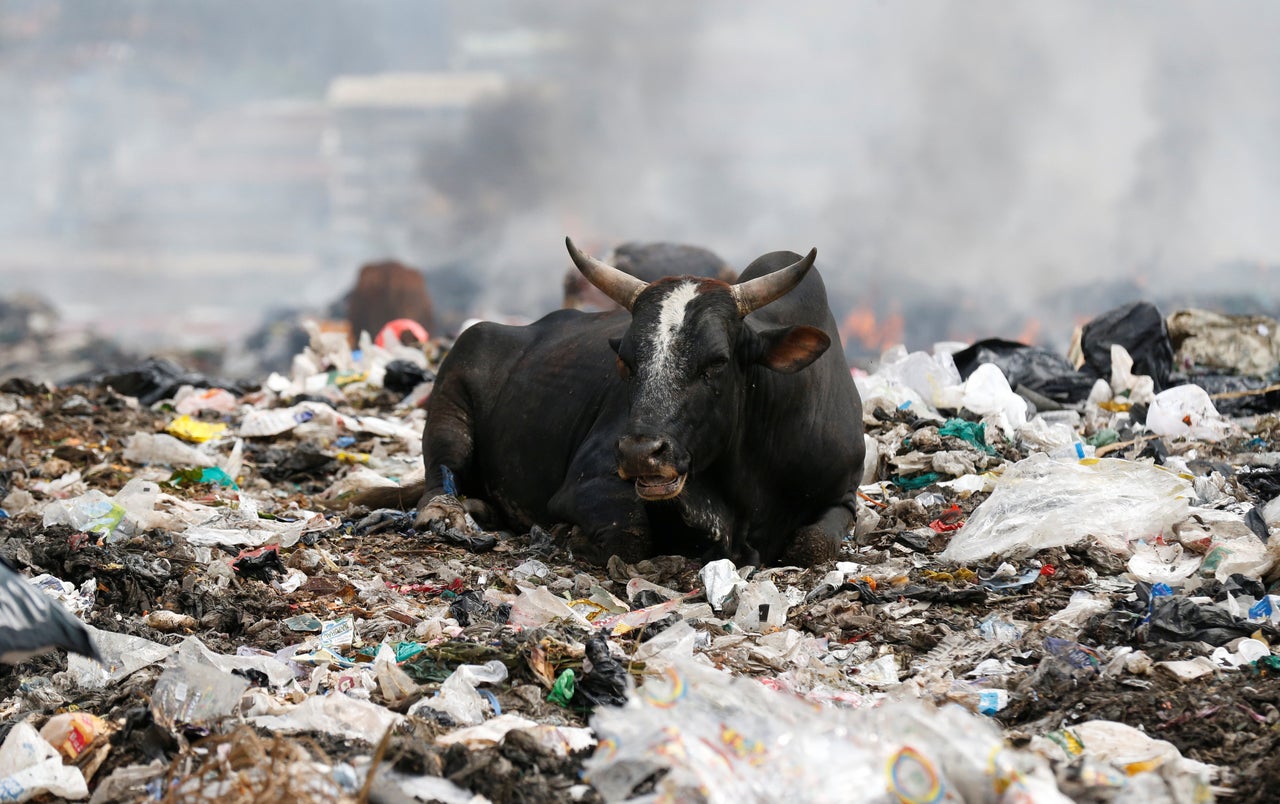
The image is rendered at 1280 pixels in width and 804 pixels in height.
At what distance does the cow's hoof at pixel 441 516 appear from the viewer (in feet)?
18.6

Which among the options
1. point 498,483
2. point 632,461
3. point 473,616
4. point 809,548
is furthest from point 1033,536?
point 498,483

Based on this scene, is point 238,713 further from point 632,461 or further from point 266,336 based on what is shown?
point 266,336

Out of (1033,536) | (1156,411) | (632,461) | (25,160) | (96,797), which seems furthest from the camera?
(25,160)

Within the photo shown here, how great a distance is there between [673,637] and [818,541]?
147 cm

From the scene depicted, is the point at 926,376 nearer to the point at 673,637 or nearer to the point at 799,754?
the point at 673,637

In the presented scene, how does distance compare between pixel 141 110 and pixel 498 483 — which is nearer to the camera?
pixel 498 483

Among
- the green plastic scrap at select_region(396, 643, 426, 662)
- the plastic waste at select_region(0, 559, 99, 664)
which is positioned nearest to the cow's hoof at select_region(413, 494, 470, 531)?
Result: the green plastic scrap at select_region(396, 643, 426, 662)

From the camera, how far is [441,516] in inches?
225

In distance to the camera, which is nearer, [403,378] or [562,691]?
[562,691]

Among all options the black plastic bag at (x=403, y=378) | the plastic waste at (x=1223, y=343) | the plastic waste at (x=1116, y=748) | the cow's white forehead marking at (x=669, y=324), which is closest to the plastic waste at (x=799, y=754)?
the plastic waste at (x=1116, y=748)

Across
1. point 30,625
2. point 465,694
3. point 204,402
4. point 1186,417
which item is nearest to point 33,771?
point 30,625

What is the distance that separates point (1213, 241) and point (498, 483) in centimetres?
1560

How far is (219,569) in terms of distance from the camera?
4586 millimetres

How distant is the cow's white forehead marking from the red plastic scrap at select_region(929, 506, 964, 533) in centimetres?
144
